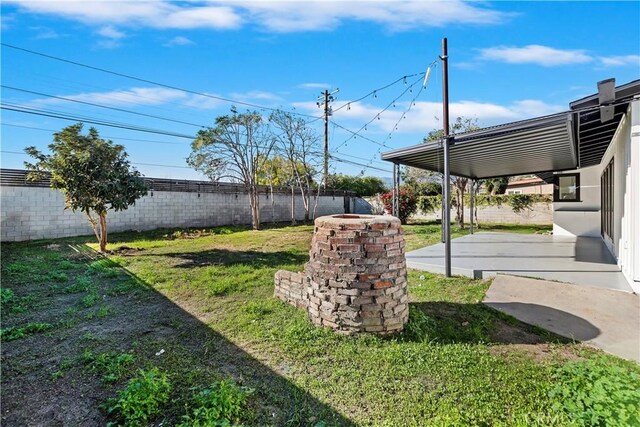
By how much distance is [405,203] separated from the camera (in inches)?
630

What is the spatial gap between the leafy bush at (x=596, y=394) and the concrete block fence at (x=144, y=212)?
503 inches

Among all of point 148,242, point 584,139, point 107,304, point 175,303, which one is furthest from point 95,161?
point 584,139

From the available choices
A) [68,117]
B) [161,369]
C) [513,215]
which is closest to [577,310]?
[161,369]

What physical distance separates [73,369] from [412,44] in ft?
26.3

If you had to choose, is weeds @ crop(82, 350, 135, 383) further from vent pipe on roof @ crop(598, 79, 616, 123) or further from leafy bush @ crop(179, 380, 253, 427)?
vent pipe on roof @ crop(598, 79, 616, 123)

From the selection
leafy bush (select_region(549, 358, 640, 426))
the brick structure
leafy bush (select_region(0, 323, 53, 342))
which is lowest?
leafy bush (select_region(0, 323, 53, 342))

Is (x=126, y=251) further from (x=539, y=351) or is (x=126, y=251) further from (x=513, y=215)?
(x=513, y=215)

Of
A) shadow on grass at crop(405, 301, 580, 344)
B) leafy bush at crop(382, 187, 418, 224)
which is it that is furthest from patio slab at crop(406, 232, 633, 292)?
leafy bush at crop(382, 187, 418, 224)

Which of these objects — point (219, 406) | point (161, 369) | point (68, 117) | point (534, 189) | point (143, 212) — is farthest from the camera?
point (534, 189)

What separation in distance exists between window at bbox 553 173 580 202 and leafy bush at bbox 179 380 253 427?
11811 mm

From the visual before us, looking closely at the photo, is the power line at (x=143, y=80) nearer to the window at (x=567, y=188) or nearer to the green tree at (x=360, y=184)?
the green tree at (x=360, y=184)

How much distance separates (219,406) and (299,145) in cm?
1550

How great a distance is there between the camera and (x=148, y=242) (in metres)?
9.99

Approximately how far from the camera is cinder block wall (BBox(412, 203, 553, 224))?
14.4 metres
